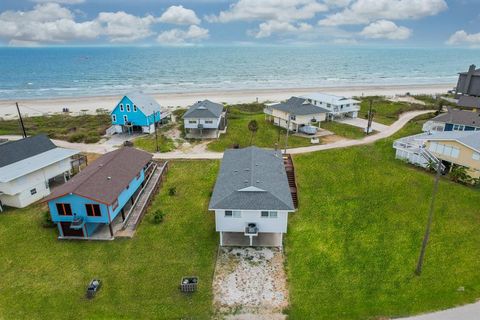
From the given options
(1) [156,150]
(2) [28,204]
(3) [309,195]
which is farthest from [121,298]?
(1) [156,150]

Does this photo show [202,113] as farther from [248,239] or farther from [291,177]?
[248,239]

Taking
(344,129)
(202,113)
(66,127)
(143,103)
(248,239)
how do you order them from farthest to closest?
(66,127), (344,129), (143,103), (202,113), (248,239)

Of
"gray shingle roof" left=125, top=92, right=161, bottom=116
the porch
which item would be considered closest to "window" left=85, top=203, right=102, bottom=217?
the porch

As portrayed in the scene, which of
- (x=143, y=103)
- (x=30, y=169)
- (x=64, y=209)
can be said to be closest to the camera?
(x=64, y=209)

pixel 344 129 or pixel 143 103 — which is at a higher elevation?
pixel 143 103

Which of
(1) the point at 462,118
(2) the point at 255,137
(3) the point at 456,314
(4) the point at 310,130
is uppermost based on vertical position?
(1) the point at 462,118

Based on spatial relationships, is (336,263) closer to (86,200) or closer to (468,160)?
(86,200)

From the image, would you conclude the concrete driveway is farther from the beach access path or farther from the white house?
the white house

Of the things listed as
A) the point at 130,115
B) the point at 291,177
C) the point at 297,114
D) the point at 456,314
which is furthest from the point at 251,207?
the point at 130,115
